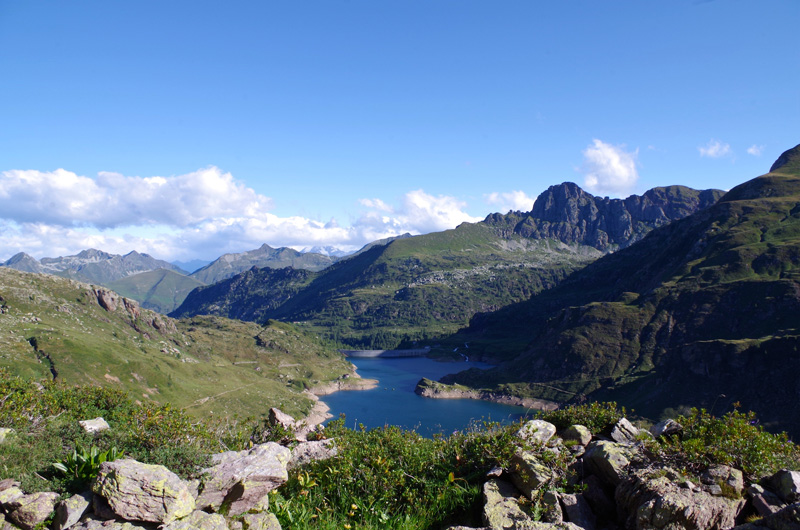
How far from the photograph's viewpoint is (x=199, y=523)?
31.7ft

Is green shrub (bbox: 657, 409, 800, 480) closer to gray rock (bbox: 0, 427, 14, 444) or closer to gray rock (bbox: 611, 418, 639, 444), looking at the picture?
gray rock (bbox: 611, 418, 639, 444)

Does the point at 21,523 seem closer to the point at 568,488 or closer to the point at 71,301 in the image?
the point at 568,488

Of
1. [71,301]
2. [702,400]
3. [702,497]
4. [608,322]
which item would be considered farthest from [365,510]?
[71,301]

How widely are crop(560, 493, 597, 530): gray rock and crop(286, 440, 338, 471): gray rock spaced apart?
6.93m

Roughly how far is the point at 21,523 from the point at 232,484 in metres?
4.27

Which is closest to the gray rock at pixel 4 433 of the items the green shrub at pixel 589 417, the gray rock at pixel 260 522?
the gray rock at pixel 260 522

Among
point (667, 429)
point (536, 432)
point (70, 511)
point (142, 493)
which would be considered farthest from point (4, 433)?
point (667, 429)

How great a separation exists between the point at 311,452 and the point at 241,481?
3.67m

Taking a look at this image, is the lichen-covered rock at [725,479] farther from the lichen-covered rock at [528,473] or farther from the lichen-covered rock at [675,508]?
the lichen-covered rock at [528,473]

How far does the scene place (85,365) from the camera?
437 ft

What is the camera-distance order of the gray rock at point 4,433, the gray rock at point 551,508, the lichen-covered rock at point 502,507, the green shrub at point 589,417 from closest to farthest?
the lichen-covered rock at point 502,507, the gray rock at point 551,508, the gray rock at point 4,433, the green shrub at point 589,417

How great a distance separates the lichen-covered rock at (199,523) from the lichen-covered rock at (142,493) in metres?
0.21

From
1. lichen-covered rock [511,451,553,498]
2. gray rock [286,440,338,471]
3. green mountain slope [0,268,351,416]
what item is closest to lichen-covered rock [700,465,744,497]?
lichen-covered rock [511,451,553,498]

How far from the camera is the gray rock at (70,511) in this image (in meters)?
9.55
